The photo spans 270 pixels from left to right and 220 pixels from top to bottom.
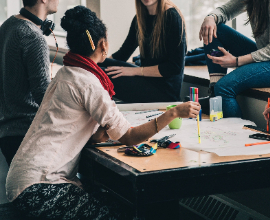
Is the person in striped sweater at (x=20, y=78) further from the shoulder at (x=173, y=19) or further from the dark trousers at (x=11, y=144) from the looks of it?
the shoulder at (x=173, y=19)

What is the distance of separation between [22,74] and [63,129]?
1.71 ft

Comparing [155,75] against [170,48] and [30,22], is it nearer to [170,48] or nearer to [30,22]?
[170,48]

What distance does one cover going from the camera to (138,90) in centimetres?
227

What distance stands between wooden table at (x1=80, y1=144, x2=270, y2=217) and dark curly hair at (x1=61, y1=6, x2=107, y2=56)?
0.38 m

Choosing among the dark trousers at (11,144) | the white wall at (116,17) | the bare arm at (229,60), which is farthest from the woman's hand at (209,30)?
the white wall at (116,17)

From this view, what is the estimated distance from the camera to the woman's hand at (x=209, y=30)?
1.95 meters

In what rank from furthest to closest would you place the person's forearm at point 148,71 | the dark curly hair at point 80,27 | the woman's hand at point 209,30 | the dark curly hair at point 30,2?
the person's forearm at point 148,71 → the woman's hand at point 209,30 → the dark curly hair at point 30,2 → the dark curly hair at point 80,27

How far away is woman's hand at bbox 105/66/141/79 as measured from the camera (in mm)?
2281

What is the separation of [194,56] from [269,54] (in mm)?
1428

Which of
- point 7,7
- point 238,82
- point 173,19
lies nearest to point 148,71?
point 173,19

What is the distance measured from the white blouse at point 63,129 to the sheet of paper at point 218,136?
26 centimetres

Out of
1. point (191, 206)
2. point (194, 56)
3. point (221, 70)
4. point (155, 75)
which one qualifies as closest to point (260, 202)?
point (191, 206)

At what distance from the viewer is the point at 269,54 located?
1797mm

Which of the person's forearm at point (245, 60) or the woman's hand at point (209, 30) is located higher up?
the woman's hand at point (209, 30)
